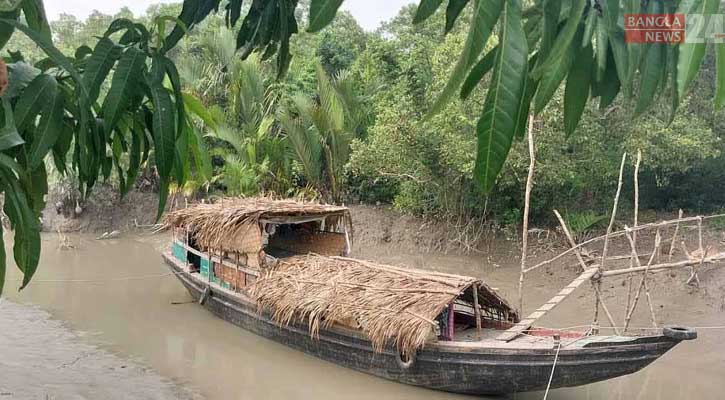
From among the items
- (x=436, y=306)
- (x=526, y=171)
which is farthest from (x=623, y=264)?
(x=436, y=306)

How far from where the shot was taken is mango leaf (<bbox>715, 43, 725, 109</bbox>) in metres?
0.78

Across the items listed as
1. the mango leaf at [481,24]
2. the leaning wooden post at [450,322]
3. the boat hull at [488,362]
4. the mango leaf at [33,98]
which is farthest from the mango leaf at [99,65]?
the leaning wooden post at [450,322]

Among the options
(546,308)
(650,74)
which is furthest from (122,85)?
(546,308)

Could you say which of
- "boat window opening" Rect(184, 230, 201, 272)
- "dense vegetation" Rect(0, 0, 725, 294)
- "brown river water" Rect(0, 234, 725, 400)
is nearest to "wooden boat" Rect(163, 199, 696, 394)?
"brown river water" Rect(0, 234, 725, 400)

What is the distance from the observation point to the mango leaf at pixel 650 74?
96 centimetres

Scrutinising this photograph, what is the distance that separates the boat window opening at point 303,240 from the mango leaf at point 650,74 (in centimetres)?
800

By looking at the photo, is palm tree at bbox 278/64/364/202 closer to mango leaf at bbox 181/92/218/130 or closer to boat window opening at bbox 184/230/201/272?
boat window opening at bbox 184/230/201/272

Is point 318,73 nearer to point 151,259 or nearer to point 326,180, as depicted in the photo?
point 326,180

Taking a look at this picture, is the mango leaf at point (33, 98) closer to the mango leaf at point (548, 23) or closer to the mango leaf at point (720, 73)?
the mango leaf at point (548, 23)

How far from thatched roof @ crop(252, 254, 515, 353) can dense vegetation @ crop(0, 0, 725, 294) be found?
1446 millimetres

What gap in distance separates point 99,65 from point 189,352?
6.66 meters

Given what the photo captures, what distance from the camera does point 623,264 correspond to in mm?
9203

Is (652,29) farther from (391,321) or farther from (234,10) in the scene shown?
(391,321)

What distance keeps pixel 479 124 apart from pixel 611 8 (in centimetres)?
29
